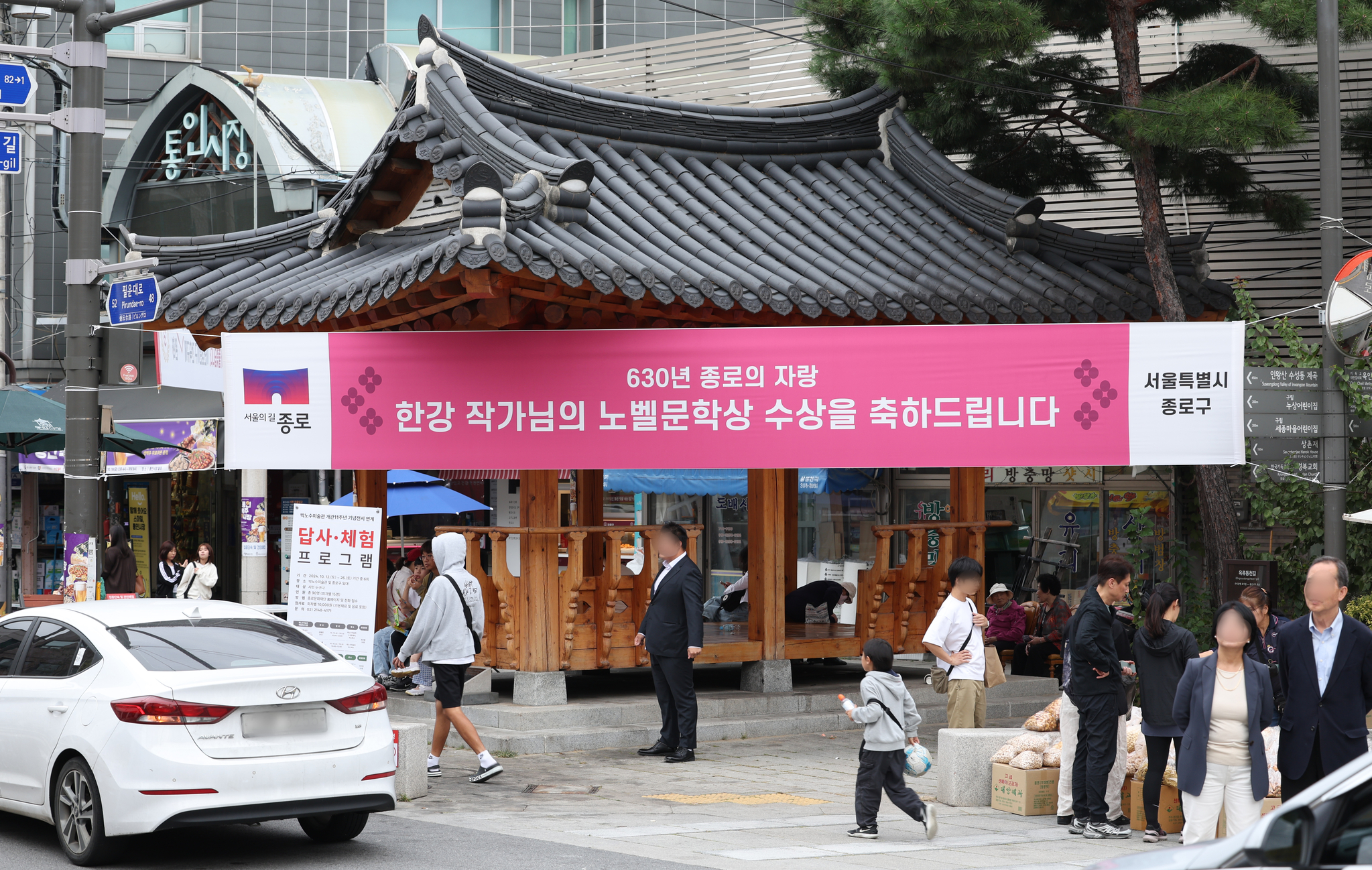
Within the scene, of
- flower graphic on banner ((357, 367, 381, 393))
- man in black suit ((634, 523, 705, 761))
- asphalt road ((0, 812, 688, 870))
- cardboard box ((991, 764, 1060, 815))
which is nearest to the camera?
asphalt road ((0, 812, 688, 870))

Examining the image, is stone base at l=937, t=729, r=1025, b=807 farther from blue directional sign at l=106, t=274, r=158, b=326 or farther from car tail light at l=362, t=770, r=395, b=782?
blue directional sign at l=106, t=274, r=158, b=326

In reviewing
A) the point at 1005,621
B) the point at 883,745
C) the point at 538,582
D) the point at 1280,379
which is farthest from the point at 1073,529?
the point at 883,745

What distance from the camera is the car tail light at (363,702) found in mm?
8023

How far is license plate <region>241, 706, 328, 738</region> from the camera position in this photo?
7.65 meters

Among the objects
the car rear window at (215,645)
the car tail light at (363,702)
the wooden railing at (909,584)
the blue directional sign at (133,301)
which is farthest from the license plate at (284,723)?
the wooden railing at (909,584)

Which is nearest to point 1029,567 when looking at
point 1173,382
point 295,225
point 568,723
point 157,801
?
point 1173,382

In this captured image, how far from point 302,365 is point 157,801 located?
5175 millimetres

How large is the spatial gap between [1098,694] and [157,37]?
24.8 m

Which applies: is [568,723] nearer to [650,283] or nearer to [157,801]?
[650,283]

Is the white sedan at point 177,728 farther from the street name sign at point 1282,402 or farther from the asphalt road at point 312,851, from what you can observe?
the street name sign at point 1282,402

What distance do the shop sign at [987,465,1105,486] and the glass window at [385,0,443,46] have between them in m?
16.6

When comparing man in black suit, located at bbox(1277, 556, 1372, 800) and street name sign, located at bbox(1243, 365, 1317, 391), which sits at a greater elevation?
street name sign, located at bbox(1243, 365, 1317, 391)

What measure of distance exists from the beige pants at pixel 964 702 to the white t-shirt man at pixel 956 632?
0.11m

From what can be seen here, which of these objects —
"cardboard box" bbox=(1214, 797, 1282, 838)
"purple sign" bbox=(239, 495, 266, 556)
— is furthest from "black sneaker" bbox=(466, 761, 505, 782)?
"purple sign" bbox=(239, 495, 266, 556)
